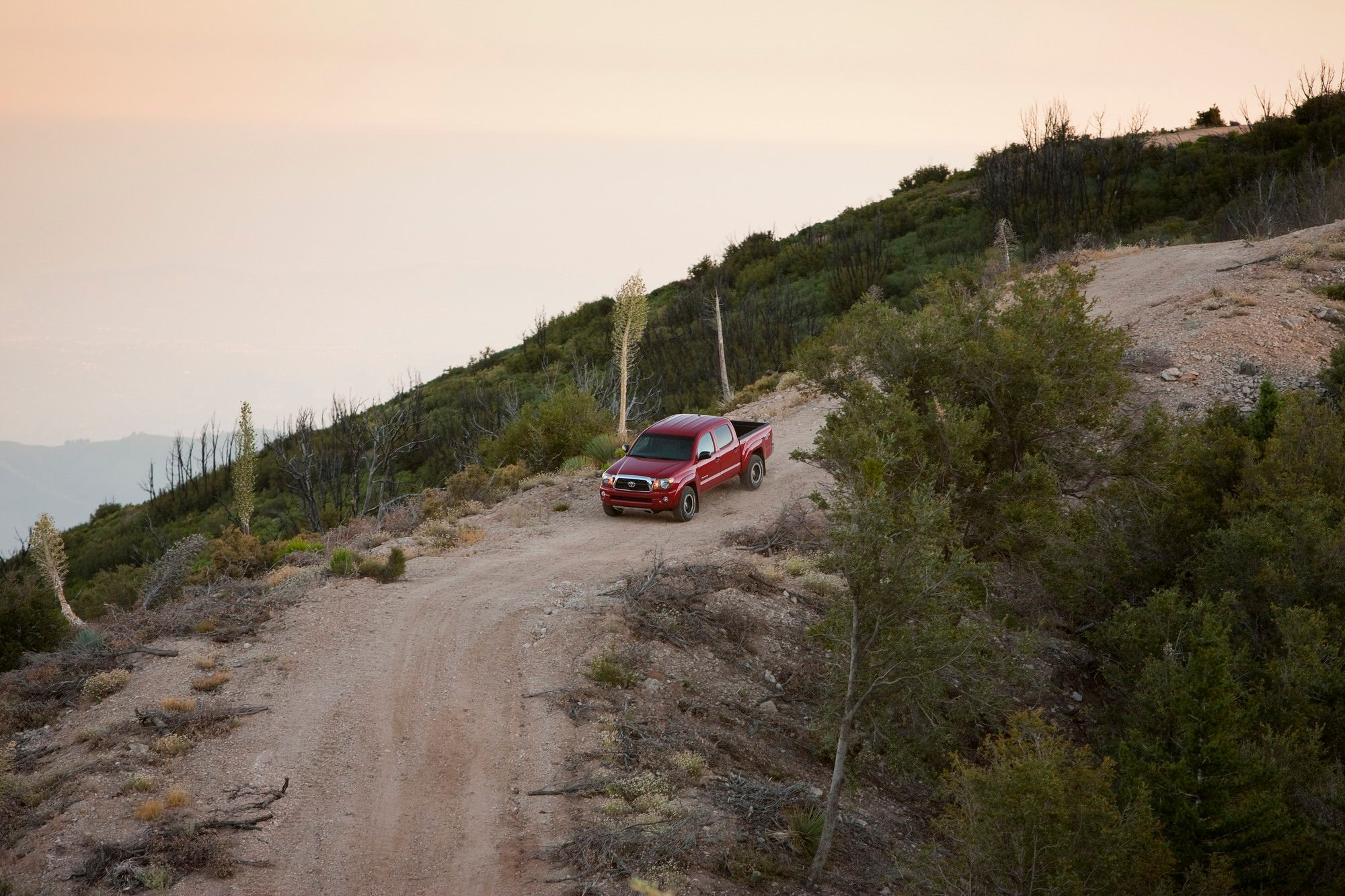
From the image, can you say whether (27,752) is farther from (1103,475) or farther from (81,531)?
(81,531)

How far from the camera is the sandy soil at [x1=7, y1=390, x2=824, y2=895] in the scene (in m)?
9.02

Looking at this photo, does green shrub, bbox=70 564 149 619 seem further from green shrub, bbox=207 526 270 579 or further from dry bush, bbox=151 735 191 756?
dry bush, bbox=151 735 191 756

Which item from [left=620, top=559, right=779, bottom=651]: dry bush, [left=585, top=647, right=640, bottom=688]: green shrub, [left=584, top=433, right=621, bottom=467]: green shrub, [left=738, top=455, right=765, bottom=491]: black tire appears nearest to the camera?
[left=585, top=647, right=640, bottom=688]: green shrub

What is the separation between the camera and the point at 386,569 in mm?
15688

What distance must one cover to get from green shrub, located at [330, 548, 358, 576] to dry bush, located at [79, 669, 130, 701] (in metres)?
4.04

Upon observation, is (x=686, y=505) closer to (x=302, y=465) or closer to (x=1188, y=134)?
(x=302, y=465)

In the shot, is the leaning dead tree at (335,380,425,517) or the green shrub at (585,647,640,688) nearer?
the green shrub at (585,647,640,688)

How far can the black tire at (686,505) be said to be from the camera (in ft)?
64.2

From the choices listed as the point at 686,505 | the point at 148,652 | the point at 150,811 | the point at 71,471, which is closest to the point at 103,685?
the point at 148,652

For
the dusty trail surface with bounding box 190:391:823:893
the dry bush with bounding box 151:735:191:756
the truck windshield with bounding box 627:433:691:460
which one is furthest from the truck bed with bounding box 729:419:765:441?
the dry bush with bounding box 151:735:191:756

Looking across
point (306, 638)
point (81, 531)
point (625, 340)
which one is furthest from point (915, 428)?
point (81, 531)

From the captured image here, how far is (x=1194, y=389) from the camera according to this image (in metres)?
24.1

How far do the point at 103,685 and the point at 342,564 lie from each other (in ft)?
14.3

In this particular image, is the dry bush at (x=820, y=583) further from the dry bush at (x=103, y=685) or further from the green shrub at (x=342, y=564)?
the dry bush at (x=103, y=685)
